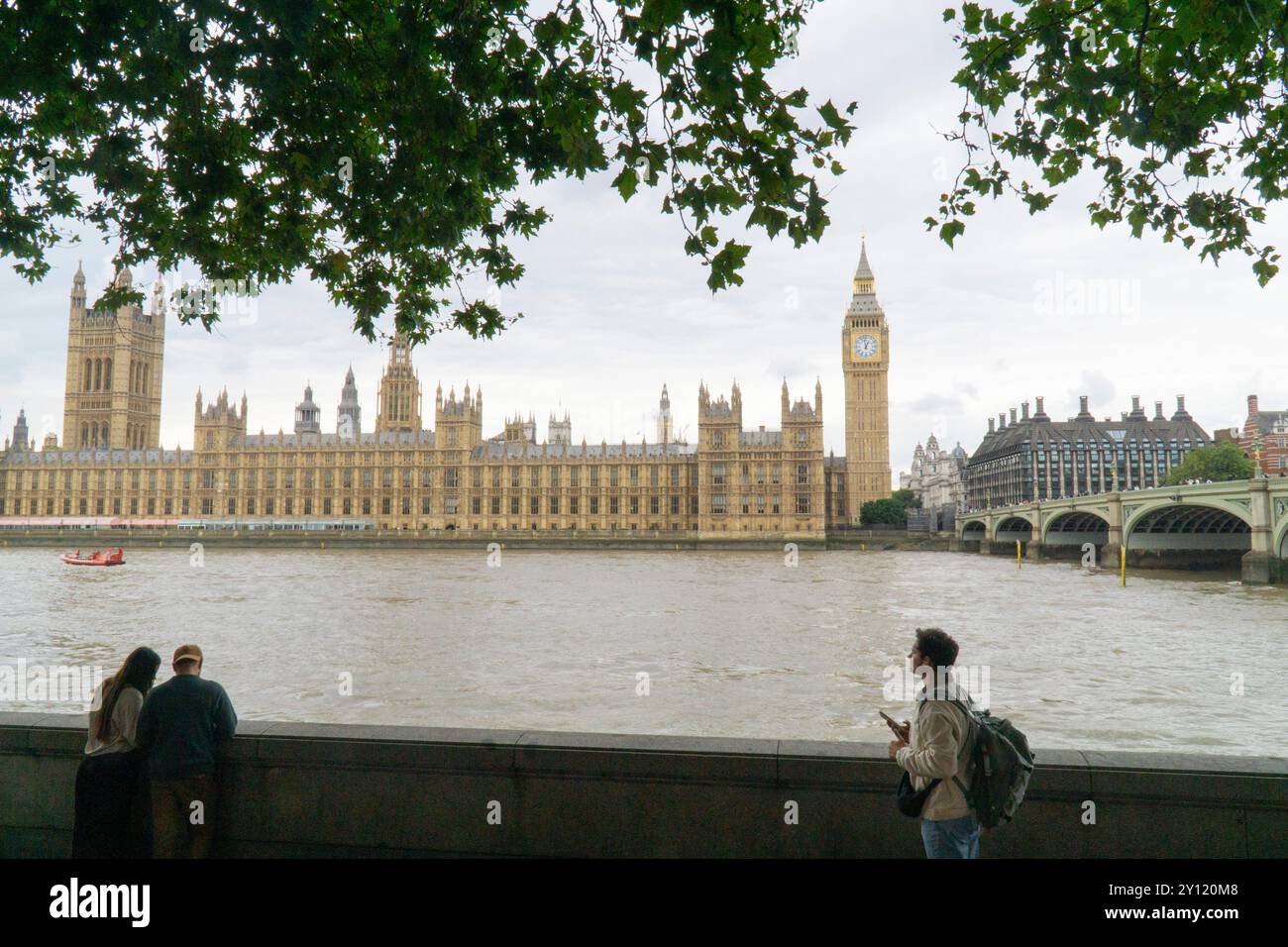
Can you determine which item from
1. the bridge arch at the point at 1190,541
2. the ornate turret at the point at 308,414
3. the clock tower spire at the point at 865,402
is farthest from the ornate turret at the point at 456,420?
the bridge arch at the point at 1190,541

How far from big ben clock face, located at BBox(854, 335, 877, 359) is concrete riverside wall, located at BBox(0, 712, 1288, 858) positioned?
104 metres

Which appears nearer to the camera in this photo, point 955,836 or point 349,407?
point 955,836

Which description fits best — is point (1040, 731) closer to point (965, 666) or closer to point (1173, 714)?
point (1173, 714)

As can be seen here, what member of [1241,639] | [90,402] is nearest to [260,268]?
[1241,639]

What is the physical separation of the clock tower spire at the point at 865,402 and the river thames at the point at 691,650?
2549 inches

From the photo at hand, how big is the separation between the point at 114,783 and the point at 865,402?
104m

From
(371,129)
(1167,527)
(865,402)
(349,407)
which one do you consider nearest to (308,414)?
(349,407)

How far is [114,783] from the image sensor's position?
175 inches

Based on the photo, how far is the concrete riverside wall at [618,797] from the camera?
13.8ft

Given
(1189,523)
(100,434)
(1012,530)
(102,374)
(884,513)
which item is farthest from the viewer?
(102,374)

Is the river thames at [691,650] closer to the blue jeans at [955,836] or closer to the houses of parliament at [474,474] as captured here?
the blue jeans at [955,836]

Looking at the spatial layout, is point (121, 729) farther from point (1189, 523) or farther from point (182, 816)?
point (1189, 523)

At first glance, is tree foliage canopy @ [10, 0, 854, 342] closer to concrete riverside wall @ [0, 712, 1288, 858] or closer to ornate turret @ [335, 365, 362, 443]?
concrete riverside wall @ [0, 712, 1288, 858]
